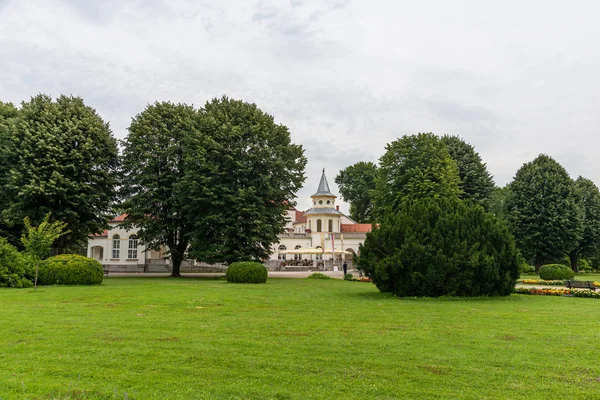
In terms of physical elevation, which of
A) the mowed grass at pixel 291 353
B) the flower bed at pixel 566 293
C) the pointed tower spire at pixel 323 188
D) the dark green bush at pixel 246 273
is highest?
the pointed tower spire at pixel 323 188

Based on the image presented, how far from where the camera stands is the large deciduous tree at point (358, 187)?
80875 millimetres

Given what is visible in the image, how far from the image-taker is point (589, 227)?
5206 cm

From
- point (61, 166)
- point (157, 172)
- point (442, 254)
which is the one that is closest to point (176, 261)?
point (157, 172)

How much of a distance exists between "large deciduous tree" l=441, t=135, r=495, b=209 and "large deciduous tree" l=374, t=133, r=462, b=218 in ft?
14.4

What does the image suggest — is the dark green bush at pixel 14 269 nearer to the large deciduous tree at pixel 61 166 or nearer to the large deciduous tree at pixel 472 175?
the large deciduous tree at pixel 61 166

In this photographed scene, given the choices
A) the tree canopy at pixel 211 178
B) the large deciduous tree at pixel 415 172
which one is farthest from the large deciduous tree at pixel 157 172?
the large deciduous tree at pixel 415 172

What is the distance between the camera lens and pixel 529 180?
48.7 meters

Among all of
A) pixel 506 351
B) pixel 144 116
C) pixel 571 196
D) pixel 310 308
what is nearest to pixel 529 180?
pixel 571 196

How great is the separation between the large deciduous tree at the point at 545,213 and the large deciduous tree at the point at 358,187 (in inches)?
1311

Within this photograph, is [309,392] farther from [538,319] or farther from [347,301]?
[347,301]

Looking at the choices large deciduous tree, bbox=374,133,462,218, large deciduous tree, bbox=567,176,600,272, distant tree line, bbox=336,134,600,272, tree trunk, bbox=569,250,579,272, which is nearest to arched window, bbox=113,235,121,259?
distant tree line, bbox=336,134,600,272

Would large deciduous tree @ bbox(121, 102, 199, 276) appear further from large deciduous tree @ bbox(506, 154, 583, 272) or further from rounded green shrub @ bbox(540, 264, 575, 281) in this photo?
large deciduous tree @ bbox(506, 154, 583, 272)

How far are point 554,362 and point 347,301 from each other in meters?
9.16

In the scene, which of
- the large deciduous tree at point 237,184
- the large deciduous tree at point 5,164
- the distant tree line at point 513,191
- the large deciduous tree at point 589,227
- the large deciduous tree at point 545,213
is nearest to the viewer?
the large deciduous tree at point 5,164
